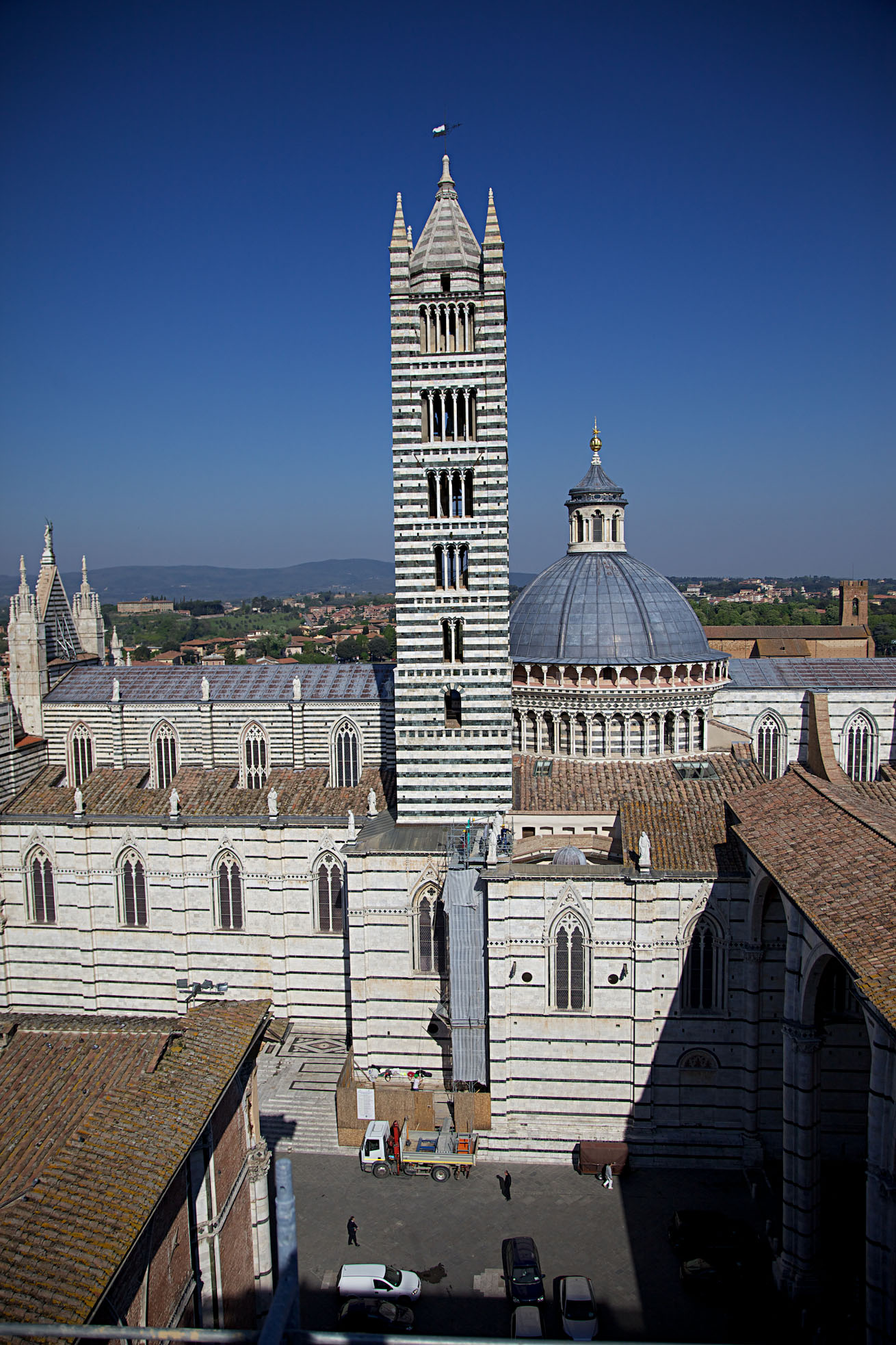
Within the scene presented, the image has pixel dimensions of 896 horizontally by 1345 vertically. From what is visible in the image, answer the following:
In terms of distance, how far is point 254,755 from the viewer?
41.8 metres

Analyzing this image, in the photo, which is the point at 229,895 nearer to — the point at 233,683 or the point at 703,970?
the point at 233,683

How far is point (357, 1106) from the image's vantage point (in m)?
27.2

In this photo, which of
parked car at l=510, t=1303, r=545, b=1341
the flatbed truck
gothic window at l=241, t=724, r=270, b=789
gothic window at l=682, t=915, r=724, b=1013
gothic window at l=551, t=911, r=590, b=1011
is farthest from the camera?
gothic window at l=241, t=724, r=270, b=789

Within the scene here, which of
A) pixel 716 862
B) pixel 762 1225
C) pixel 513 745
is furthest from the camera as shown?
pixel 513 745

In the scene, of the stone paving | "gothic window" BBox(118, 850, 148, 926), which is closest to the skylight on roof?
the stone paving

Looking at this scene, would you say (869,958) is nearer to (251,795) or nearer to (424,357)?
(424,357)

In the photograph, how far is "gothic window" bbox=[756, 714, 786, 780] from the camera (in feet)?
127

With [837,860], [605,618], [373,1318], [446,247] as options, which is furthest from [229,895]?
[446,247]

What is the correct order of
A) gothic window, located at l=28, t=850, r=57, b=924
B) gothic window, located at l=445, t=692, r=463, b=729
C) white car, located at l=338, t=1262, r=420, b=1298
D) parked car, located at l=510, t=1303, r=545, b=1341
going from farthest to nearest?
1. gothic window, located at l=28, t=850, r=57, b=924
2. gothic window, located at l=445, t=692, r=463, b=729
3. white car, located at l=338, t=1262, r=420, b=1298
4. parked car, located at l=510, t=1303, r=545, b=1341

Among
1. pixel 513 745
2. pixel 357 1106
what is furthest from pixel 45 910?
pixel 513 745

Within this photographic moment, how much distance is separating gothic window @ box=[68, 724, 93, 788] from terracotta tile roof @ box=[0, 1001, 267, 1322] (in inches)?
972

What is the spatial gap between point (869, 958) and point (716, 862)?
977 centimetres

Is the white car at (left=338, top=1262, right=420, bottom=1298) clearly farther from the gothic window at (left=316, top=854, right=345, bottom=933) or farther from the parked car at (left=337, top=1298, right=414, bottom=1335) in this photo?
the gothic window at (left=316, top=854, right=345, bottom=933)

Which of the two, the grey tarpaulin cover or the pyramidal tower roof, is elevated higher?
the pyramidal tower roof
